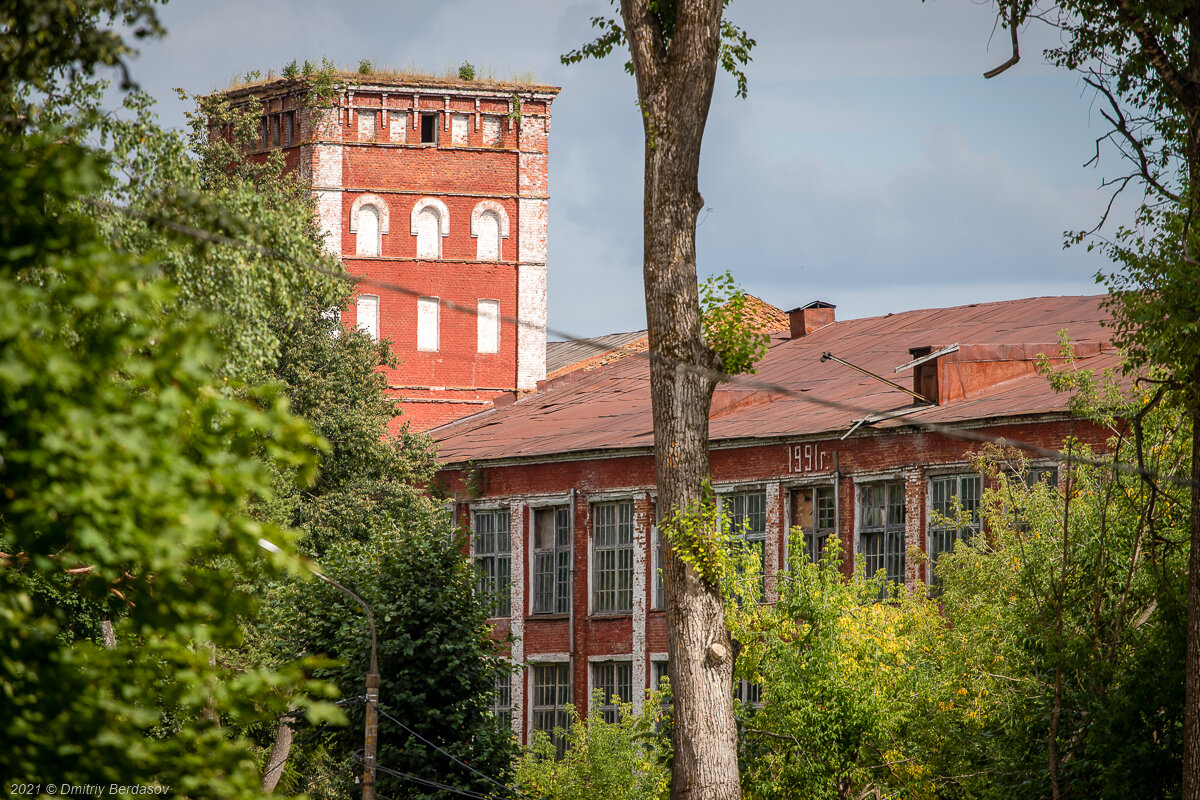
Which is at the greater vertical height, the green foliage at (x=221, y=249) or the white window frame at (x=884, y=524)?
the green foliage at (x=221, y=249)

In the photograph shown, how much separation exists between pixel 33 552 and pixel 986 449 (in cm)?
2045

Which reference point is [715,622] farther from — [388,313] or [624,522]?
[388,313]

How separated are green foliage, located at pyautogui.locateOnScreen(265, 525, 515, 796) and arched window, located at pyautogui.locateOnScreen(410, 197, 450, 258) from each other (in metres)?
27.5

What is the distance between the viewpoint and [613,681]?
36156 mm

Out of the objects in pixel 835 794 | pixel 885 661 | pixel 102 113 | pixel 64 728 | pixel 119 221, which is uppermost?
→ pixel 102 113

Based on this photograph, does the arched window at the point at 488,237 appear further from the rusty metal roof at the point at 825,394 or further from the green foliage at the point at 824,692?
the green foliage at the point at 824,692

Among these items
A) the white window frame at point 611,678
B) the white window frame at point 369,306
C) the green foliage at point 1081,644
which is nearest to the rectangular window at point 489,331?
the white window frame at point 369,306

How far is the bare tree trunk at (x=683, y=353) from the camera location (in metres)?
15.2

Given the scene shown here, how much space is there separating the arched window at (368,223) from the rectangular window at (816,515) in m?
25.4

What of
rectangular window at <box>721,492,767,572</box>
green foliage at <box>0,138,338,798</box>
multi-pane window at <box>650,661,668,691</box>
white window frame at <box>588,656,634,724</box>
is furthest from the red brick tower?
green foliage at <box>0,138,338,798</box>

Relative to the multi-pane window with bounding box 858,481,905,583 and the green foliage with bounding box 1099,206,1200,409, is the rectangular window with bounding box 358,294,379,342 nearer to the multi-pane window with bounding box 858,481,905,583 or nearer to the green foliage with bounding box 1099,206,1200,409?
the multi-pane window with bounding box 858,481,905,583

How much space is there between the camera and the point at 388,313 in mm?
54344

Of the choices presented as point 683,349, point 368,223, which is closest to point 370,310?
point 368,223

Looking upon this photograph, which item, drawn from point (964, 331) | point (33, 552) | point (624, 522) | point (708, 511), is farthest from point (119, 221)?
point (964, 331)
